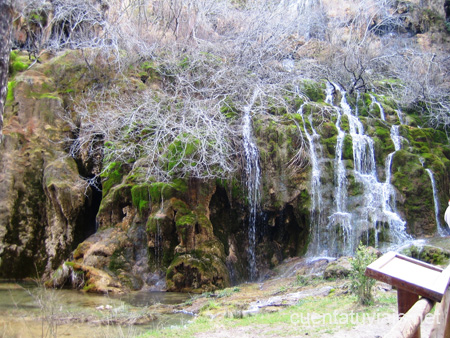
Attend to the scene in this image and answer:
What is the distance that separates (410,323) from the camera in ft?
7.79

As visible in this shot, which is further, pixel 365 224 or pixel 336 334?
pixel 365 224

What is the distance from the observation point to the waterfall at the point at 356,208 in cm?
1126

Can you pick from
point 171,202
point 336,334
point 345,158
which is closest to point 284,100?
point 345,158

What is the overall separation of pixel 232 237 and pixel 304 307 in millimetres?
5607

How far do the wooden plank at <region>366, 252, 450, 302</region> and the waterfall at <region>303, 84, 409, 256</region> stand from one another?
816 cm

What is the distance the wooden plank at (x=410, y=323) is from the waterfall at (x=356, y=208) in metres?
8.79

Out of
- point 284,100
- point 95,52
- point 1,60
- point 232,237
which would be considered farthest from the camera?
point 95,52

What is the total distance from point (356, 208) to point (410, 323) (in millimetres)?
9818

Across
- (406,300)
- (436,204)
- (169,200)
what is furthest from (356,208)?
(406,300)

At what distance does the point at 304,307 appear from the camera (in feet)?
21.9

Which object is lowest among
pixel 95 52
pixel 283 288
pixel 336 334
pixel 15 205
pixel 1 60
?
pixel 283 288

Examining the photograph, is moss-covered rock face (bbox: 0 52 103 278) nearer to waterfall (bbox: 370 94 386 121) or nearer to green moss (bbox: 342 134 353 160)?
green moss (bbox: 342 134 353 160)

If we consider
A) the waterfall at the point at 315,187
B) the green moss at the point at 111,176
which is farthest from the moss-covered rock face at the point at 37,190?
the waterfall at the point at 315,187

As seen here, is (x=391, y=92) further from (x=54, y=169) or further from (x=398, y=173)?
(x=54, y=169)
